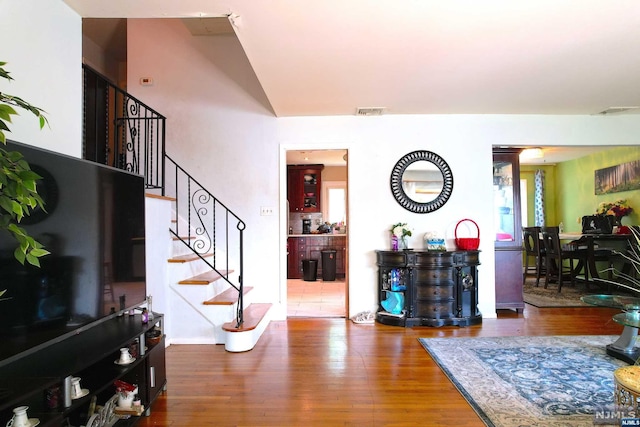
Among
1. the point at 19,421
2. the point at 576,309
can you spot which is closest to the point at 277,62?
the point at 19,421

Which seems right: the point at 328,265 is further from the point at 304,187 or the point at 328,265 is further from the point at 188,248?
the point at 188,248

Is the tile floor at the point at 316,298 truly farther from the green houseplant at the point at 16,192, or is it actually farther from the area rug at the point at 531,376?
the green houseplant at the point at 16,192

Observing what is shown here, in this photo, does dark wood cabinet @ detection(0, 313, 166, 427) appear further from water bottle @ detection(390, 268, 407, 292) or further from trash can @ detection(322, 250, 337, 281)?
trash can @ detection(322, 250, 337, 281)

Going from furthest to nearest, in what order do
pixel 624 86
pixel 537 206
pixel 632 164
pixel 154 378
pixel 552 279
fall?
pixel 537 206
pixel 552 279
pixel 632 164
pixel 624 86
pixel 154 378

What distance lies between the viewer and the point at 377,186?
4449 millimetres

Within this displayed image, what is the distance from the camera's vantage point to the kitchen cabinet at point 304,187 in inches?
316

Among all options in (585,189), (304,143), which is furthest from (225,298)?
(585,189)

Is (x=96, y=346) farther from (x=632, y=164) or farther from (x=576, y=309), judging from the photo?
(x=632, y=164)

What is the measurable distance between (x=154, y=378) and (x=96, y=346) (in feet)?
1.92

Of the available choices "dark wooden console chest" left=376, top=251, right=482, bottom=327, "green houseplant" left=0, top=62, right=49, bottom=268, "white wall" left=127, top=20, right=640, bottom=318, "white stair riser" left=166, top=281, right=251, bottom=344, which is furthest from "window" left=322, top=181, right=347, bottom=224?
"green houseplant" left=0, top=62, right=49, bottom=268

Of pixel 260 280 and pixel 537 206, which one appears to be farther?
pixel 537 206

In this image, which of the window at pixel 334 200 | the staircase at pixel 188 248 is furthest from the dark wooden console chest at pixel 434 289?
the window at pixel 334 200

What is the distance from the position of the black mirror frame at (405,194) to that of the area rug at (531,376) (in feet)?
5.38

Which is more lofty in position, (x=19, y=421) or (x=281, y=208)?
(x=281, y=208)
